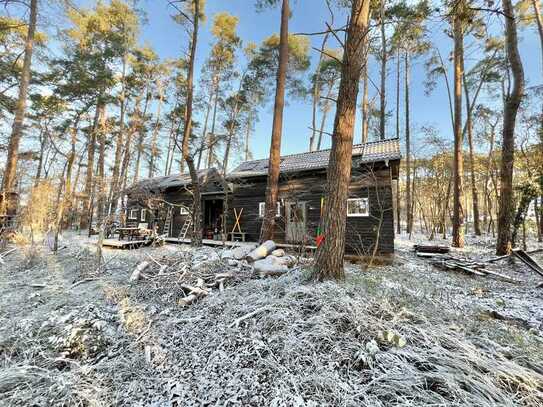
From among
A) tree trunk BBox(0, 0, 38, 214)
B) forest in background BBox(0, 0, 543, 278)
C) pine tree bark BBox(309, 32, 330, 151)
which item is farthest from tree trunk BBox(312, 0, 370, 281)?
pine tree bark BBox(309, 32, 330, 151)

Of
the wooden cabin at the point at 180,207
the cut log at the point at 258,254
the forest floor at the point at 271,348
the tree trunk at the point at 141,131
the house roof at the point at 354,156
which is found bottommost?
the forest floor at the point at 271,348

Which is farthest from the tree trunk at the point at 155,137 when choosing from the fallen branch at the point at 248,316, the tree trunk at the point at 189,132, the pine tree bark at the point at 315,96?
the fallen branch at the point at 248,316

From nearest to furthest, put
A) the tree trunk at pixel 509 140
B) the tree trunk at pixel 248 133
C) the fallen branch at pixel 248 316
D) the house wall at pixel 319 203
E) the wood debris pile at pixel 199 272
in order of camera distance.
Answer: the fallen branch at pixel 248 316
the wood debris pile at pixel 199 272
the tree trunk at pixel 509 140
the house wall at pixel 319 203
the tree trunk at pixel 248 133

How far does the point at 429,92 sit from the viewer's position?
14.4 meters

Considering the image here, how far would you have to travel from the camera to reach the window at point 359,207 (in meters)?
8.27

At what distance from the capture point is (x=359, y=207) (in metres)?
8.41

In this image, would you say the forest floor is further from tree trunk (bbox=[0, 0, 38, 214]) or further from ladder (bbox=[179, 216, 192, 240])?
ladder (bbox=[179, 216, 192, 240])

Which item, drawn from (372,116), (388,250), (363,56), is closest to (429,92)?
(372,116)

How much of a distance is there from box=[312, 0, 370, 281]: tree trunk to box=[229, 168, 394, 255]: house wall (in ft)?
10.1

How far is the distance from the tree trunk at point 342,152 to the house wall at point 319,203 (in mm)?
3066

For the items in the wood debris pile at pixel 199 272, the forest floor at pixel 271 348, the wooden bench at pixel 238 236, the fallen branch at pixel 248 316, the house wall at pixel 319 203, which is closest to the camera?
the forest floor at pixel 271 348

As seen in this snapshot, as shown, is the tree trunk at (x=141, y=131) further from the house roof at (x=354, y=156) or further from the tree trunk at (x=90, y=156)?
the house roof at (x=354, y=156)

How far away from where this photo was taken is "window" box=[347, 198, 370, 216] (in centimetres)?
827

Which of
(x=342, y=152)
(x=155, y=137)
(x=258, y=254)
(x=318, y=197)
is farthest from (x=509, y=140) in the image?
(x=155, y=137)
